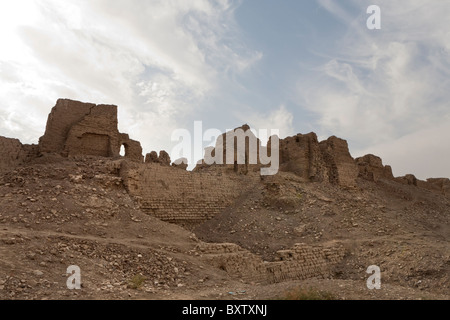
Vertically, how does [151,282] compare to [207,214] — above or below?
below

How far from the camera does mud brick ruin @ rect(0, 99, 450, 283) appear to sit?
35.3ft

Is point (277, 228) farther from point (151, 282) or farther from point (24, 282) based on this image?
point (24, 282)

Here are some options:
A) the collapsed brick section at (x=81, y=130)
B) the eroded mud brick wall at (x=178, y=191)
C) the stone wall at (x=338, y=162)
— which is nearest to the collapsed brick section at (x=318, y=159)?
the stone wall at (x=338, y=162)

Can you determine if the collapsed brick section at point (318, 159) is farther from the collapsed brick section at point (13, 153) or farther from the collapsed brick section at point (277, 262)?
the collapsed brick section at point (13, 153)

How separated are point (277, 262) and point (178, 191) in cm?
515

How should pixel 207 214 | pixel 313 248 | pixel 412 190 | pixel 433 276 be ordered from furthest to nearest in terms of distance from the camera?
pixel 412 190 < pixel 207 214 < pixel 313 248 < pixel 433 276

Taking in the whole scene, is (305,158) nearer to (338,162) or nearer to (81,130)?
(338,162)

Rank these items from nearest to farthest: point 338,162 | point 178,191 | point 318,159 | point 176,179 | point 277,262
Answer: point 277,262, point 178,191, point 176,179, point 318,159, point 338,162

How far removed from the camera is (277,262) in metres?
11.0

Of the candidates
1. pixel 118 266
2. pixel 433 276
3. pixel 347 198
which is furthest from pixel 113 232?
pixel 347 198

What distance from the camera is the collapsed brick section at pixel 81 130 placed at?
46.7 feet

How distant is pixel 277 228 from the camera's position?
13.8m

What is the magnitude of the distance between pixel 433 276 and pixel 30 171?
12.4 meters

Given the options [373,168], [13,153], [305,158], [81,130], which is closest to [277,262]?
[81,130]
